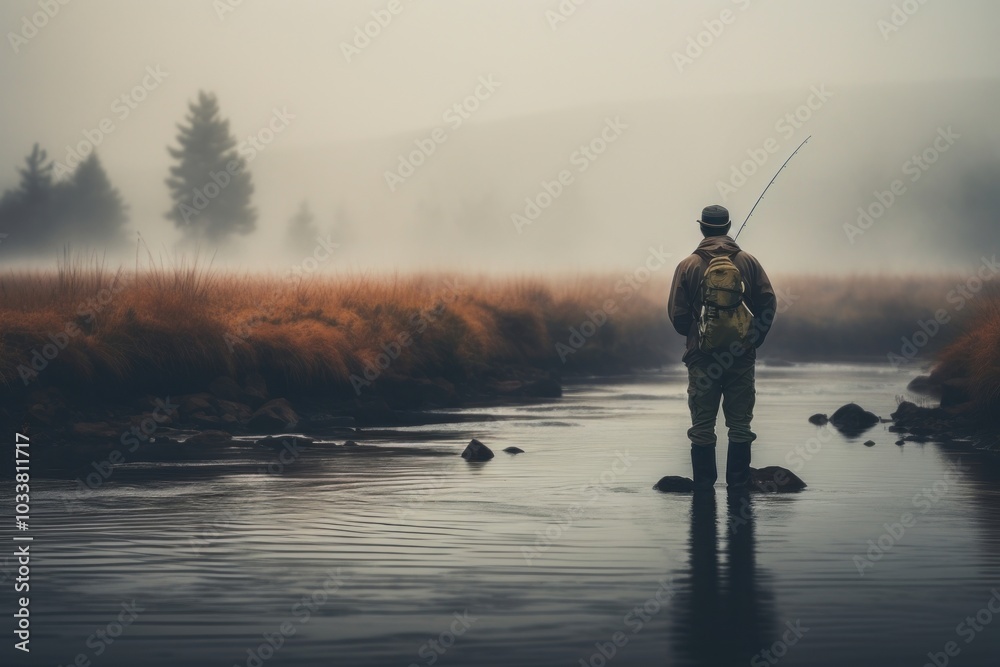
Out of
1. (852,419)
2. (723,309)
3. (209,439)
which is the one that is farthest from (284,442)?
(852,419)

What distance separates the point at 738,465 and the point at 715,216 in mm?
2113

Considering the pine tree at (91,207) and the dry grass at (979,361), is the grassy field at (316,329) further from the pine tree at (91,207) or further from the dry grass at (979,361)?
the pine tree at (91,207)

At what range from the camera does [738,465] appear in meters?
12.5

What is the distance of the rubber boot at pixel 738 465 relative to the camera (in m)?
12.4

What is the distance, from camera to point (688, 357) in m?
12.2

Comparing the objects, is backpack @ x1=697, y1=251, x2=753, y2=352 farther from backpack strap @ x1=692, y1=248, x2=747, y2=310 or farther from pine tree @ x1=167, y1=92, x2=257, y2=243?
pine tree @ x1=167, y1=92, x2=257, y2=243

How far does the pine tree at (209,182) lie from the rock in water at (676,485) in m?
80.6

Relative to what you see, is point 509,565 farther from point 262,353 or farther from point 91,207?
point 91,207

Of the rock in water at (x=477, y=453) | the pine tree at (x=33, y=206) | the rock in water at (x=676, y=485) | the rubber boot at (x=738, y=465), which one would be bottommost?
the rock in water at (x=676, y=485)

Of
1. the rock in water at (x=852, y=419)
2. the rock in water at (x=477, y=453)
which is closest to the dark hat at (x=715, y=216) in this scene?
the rock in water at (x=477, y=453)

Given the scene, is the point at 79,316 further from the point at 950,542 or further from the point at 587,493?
the point at 950,542

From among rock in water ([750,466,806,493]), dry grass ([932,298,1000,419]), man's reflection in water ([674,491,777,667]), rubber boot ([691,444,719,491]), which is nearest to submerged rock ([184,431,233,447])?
rubber boot ([691,444,719,491])

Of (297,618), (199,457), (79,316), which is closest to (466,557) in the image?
(297,618)

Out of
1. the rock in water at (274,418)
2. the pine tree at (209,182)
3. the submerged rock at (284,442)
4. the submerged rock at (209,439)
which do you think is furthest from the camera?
the pine tree at (209,182)
